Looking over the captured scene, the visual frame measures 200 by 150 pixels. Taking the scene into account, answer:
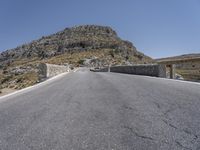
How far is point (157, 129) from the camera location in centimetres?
396

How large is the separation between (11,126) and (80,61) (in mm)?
88495

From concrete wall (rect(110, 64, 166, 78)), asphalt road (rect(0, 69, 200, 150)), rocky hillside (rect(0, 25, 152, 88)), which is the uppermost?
rocky hillside (rect(0, 25, 152, 88))

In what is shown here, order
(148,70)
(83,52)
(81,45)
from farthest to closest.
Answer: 1. (81,45)
2. (83,52)
3. (148,70)

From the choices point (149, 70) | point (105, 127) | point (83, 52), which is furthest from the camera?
point (83, 52)

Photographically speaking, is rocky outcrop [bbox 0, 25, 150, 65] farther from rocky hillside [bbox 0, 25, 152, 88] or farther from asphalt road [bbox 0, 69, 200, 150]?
asphalt road [bbox 0, 69, 200, 150]

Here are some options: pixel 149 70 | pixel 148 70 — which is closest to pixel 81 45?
pixel 148 70

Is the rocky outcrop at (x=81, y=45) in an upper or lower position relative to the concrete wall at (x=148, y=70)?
upper

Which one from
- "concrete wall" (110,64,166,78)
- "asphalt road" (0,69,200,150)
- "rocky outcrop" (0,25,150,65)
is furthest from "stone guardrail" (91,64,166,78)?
"rocky outcrop" (0,25,150,65)

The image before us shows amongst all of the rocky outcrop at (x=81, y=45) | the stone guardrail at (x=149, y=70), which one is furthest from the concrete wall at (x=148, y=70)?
the rocky outcrop at (x=81, y=45)

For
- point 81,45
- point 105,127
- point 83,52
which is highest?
point 81,45

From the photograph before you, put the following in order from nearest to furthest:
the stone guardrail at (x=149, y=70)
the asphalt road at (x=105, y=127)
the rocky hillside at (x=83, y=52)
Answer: the asphalt road at (x=105, y=127)
the stone guardrail at (x=149, y=70)
the rocky hillside at (x=83, y=52)

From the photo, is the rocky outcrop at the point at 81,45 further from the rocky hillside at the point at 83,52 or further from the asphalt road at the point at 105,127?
the asphalt road at the point at 105,127

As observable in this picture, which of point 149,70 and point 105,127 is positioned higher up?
point 149,70

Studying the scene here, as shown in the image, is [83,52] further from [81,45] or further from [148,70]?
[148,70]
